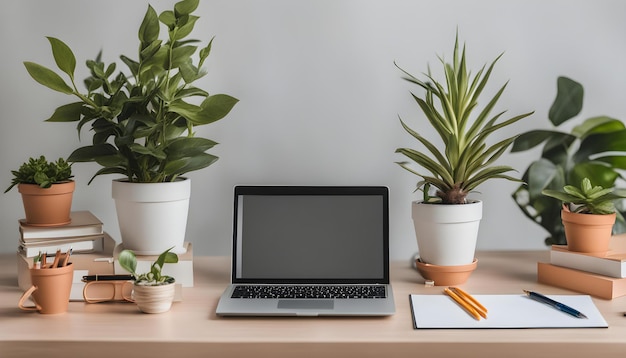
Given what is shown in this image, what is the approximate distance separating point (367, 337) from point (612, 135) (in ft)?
3.07

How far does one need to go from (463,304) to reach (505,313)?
80mm

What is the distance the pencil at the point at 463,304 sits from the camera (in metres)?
1.18

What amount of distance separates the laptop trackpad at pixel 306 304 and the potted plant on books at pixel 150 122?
0.30 metres

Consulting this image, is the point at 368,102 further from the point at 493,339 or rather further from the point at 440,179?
the point at 493,339

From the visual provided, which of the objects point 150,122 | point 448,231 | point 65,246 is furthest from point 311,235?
point 65,246

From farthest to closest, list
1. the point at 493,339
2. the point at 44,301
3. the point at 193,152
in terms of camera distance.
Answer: the point at 193,152 → the point at 44,301 → the point at 493,339

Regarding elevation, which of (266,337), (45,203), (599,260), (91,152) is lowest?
(266,337)

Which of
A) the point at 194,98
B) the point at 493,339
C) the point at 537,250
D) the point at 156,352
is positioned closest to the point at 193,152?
the point at 194,98

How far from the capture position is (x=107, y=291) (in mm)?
1284

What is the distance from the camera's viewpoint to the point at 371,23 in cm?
167

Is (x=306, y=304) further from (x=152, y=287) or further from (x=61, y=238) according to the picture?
(x=61, y=238)

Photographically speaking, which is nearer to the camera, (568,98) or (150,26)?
(150,26)

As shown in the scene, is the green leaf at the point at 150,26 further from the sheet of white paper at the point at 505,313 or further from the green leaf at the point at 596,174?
the green leaf at the point at 596,174

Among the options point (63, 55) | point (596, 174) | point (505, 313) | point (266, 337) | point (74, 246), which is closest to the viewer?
point (266, 337)
